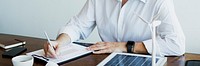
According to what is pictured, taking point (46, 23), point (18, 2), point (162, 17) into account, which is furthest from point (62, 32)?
point (18, 2)

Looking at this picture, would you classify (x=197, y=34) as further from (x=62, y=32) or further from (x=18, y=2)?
(x=18, y=2)

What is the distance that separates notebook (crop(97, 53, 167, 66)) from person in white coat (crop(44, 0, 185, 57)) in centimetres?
9

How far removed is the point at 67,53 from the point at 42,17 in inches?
78.8

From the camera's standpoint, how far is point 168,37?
142 cm

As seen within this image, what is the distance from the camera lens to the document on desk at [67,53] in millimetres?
1331

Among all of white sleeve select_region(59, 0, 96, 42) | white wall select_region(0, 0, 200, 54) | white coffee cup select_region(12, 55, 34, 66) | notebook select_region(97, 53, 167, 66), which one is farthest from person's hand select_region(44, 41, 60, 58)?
white wall select_region(0, 0, 200, 54)

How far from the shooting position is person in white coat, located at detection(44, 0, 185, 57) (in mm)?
1407

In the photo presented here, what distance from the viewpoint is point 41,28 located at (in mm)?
3385

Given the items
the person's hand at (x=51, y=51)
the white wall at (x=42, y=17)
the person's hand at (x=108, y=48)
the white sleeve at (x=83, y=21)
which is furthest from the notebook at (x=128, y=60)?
the white wall at (x=42, y=17)

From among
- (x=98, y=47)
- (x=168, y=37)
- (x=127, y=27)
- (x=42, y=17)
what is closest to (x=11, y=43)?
(x=98, y=47)

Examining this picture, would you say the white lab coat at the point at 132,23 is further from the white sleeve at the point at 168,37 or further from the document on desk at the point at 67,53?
the document on desk at the point at 67,53

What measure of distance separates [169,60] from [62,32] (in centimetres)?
74

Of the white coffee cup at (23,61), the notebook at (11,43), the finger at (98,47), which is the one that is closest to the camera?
the white coffee cup at (23,61)

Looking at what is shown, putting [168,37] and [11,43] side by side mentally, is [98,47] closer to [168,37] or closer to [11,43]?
[168,37]
